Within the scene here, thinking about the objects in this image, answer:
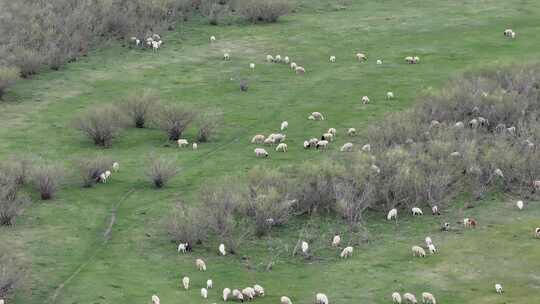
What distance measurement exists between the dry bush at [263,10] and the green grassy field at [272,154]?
1.09 metres

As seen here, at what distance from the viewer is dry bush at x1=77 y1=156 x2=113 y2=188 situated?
52.2 m

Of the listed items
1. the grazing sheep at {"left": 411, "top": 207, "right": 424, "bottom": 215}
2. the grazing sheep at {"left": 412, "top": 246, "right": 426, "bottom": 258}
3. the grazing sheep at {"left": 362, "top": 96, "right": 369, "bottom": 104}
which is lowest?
the grazing sheep at {"left": 411, "top": 207, "right": 424, "bottom": 215}

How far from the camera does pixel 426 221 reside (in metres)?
47.7

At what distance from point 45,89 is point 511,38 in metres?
31.9

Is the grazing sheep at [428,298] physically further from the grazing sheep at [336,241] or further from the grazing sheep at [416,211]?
the grazing sheep at [416,211]

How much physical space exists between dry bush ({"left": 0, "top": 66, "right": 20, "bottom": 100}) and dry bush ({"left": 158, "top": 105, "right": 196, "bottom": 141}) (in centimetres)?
1123

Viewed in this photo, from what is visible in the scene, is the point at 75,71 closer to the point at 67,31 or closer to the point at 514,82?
the point at 67,31

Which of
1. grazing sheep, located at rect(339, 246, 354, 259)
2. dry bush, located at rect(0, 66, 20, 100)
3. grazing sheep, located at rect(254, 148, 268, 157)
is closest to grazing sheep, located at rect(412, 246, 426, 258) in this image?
grazing sheep, located at rect(339, 246, 354, 259)

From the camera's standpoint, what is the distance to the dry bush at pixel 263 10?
85.9 meters

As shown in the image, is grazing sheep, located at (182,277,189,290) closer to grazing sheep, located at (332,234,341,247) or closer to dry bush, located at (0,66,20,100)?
grazing sheep, located at (332,234,341,247)

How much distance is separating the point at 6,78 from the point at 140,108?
30.8ft

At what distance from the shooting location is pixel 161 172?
51.7 metres

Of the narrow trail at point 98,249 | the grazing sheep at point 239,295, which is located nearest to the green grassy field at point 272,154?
the narrow trail at point 98,249

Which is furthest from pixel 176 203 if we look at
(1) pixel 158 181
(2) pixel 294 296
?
(2) pixel 294 296
